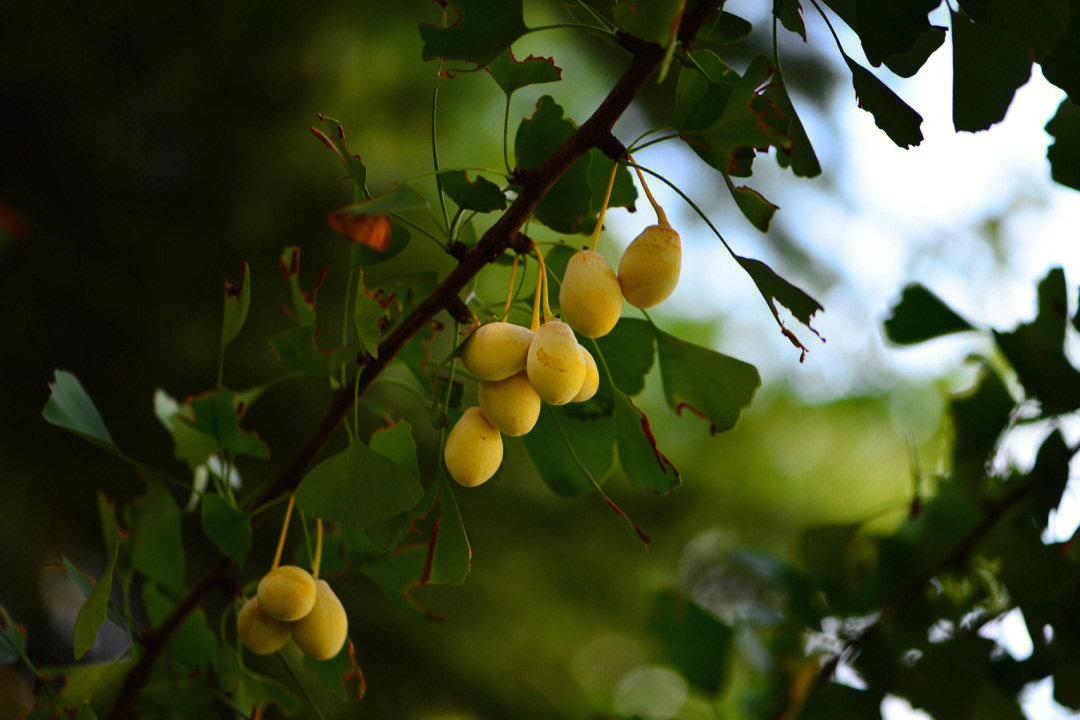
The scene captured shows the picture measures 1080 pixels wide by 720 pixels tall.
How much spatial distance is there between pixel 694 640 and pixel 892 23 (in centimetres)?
49

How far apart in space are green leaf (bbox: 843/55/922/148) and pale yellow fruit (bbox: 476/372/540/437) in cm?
17

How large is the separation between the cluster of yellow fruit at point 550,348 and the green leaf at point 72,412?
189 millimetres

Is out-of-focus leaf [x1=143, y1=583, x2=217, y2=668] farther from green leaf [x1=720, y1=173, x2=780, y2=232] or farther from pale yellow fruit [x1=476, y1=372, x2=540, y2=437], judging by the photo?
green leaf [x1=720, y1=173, x2=780, y2=232]

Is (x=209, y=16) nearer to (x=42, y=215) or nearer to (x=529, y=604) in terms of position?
(x=42, y=215)

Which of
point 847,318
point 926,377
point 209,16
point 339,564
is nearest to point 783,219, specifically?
point 847,318

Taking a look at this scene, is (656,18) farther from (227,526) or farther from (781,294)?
(227,526)

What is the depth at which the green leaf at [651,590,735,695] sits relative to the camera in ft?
2.11

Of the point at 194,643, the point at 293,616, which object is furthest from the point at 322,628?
the point at 194,643

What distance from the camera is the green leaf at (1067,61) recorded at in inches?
13.5

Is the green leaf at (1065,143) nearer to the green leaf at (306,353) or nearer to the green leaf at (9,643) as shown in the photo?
the green leaf at (306,353)

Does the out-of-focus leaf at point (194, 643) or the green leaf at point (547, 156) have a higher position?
the green leaf at point (547, 156)

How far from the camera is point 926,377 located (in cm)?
121

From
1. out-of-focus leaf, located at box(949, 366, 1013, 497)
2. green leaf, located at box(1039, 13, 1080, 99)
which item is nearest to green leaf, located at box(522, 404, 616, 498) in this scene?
green leaf, located at box(1039, 13, 1080, 99)

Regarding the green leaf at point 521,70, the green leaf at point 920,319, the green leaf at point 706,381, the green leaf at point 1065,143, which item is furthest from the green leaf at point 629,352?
the green leaf at point 920,319
